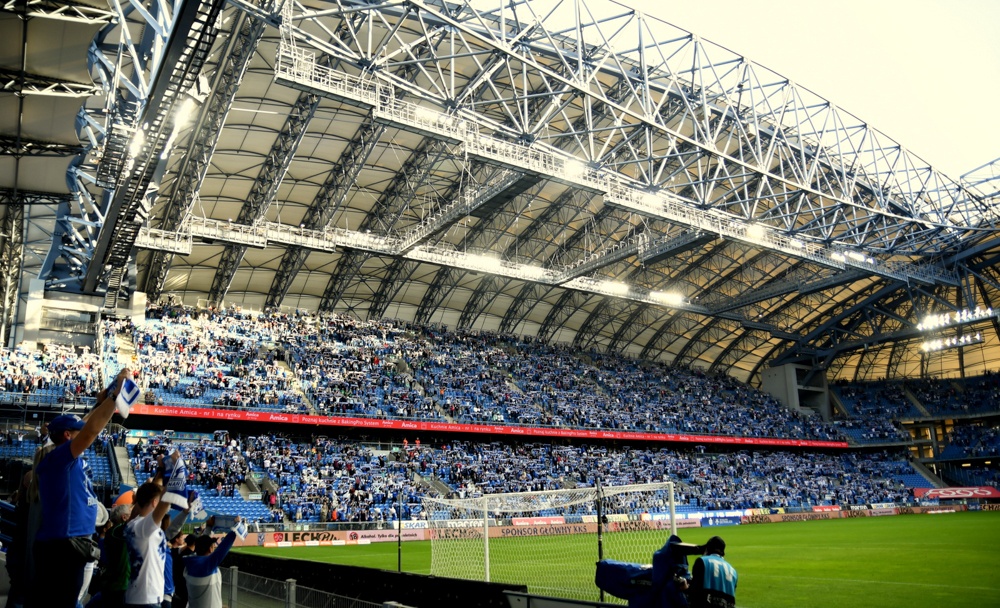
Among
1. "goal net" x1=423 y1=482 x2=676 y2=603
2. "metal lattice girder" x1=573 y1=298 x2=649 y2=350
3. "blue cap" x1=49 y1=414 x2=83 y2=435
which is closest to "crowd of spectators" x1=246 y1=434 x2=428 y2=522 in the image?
"goal net" x1=423 y1=482 x2=676 y2=603

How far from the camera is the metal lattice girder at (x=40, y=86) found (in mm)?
18750

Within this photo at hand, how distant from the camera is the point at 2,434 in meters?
26.3

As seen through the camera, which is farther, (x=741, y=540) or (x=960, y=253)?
(x=960, y=253)

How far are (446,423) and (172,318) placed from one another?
17520 millimetres

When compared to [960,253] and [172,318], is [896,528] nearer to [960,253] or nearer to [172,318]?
[960,253]

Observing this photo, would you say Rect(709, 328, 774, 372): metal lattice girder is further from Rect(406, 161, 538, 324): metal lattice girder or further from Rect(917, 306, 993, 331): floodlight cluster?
Rect(406, 161, 538, 324): metal lattice girder

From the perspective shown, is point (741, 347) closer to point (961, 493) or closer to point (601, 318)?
point (601, 318)

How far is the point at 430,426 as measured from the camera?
42594 millimetres

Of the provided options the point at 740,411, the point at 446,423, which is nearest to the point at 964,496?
the point at 740,411

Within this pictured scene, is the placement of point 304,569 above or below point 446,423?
below

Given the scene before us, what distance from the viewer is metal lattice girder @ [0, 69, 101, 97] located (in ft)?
61.5

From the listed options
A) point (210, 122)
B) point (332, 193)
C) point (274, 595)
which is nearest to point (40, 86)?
point (210, 122)

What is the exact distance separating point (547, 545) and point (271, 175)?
2403cm

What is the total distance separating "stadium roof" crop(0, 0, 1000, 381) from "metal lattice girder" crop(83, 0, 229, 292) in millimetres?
82
